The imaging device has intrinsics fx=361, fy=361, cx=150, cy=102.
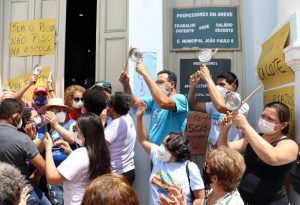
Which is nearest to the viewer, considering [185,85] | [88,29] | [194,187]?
[194,187]

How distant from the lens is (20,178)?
67.3 inches

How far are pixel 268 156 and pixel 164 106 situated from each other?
1.12 metres

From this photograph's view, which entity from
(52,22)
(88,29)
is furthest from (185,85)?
(88,29)

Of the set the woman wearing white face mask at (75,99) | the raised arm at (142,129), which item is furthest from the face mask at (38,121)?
the raised arm at (142,129)

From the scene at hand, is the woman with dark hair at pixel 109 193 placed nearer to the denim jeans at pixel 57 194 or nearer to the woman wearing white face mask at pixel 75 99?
the denim jeans at pixel 57 194

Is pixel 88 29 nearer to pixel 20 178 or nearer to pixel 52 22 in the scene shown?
pixel 52 22

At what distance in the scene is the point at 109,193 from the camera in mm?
1507

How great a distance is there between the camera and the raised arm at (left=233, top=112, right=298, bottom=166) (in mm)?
2467

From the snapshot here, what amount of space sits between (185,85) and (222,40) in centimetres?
73

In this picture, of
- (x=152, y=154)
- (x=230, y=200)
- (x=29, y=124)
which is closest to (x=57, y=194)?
(x=29, y=124)

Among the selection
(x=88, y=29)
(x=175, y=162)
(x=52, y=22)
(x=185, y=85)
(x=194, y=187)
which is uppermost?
(x=88, y=29)

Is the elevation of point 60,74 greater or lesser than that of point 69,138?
greater

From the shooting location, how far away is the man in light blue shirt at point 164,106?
327cm

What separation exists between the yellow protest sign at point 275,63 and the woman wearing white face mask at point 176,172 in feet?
3.97
